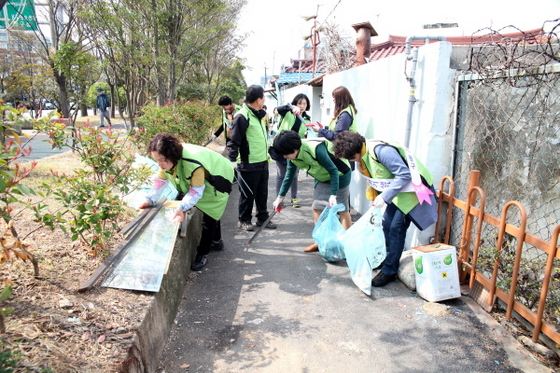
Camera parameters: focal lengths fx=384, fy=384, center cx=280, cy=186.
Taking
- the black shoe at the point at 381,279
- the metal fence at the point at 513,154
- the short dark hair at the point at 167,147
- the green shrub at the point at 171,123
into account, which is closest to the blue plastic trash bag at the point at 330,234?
the black shoe at the point at 381,279

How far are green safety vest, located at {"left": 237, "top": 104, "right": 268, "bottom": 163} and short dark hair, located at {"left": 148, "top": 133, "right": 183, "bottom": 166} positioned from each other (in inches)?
63.1

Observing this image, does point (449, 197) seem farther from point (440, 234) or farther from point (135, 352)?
point (135, 352)

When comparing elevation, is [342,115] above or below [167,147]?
above

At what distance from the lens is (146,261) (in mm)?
2887

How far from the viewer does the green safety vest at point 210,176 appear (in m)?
3.42

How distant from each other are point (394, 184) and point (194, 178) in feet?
5.66

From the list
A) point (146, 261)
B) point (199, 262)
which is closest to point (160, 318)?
point (146, 261)

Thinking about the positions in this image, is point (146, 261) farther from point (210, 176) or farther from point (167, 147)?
point (210, 176)

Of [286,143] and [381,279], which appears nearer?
[381,279]

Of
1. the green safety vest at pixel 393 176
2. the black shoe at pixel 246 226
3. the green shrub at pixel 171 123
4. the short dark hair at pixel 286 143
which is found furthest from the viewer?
the green shrub at pixel 171 123

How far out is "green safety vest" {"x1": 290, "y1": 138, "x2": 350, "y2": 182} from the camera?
159 inches

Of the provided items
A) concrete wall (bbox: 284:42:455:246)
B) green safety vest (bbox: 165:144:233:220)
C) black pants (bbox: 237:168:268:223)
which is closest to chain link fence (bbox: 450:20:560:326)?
concrete wall (bbox: 284:42:455:246)

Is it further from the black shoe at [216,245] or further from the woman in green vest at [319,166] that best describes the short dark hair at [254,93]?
the black shoe at [216,245]

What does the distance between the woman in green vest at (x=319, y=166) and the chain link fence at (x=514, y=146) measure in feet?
3.84
